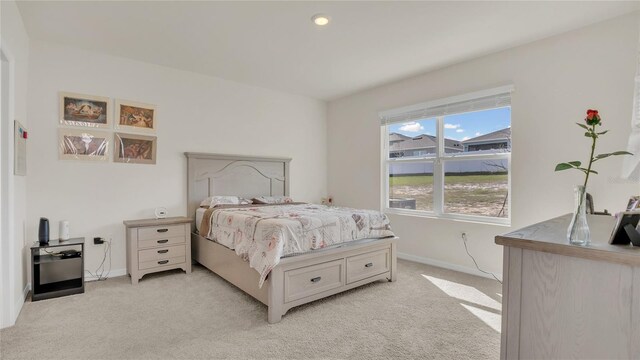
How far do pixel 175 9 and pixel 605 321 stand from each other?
315cm

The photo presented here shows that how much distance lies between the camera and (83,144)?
3.24 m

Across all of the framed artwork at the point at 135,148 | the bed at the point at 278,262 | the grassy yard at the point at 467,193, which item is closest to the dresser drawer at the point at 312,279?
the bed at the point at 278,262

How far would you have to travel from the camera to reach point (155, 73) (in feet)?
12.1

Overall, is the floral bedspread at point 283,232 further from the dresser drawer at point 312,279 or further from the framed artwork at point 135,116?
the framed artwork at point 135,116

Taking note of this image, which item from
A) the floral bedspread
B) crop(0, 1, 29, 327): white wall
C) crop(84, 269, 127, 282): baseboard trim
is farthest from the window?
crop(0, 1, 29, 327): white wall

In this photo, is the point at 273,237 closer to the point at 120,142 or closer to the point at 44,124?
the point at 120,142

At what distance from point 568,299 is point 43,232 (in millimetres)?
3833

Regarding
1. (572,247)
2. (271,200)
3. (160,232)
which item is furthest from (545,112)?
(160,232)

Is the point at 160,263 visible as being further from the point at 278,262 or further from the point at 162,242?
the point at 278,262

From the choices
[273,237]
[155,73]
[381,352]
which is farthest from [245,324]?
[155,73]

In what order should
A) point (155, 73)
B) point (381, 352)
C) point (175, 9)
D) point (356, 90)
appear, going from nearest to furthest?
point (381, 352)
point (175, 9)
point (155, 73)
point (356, 90)

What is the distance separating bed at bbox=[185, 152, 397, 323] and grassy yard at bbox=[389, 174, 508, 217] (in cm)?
112

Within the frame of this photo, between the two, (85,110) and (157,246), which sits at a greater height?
(85,110)

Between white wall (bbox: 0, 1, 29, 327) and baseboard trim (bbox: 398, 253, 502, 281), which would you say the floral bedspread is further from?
white wall (bbox: 0, 1, 29, 327)
